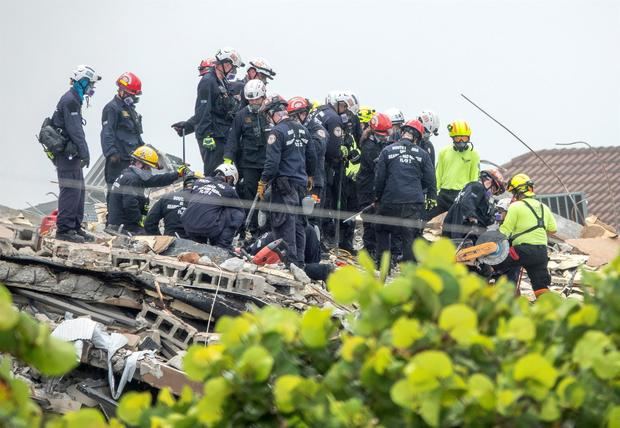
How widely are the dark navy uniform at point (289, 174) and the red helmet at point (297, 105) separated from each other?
225 millimetres

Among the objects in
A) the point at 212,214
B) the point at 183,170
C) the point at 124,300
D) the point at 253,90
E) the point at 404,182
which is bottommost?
the point at 124,300

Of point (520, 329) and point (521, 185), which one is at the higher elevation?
point (521, 185)

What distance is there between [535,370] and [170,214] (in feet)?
38.4

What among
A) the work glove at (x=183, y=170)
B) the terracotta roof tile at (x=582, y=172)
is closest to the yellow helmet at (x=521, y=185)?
the work glove at (x=183, y=170)

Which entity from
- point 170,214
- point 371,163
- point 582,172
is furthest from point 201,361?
point 582,172

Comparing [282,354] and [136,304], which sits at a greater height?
[282,354]

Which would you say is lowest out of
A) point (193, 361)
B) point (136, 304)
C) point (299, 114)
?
point (136, 304)

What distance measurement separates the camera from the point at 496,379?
4234mm

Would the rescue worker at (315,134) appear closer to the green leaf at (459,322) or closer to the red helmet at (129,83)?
the red helmet at (129,83)

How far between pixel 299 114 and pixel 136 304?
13.2 ft

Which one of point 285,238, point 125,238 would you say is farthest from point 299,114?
point 125,238

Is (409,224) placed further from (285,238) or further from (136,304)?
(136,304)

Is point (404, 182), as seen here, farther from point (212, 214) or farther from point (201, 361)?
point (201, 361)

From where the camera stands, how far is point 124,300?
12125mm
